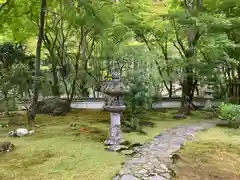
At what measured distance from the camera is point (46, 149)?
5.01 metres

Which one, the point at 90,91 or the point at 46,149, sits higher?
the point at 90,91

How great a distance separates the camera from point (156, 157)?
14.7 ft

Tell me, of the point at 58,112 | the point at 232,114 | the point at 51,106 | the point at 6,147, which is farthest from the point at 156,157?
the point at 51,106

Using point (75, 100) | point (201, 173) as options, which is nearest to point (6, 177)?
point (201, 173)

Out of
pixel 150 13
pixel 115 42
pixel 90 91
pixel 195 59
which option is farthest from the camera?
pixel 90 91

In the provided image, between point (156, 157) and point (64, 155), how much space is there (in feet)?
5.12

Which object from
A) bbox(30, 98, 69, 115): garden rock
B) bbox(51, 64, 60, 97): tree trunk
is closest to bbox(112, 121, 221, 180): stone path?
bbox(30, 98, 69, 115): garden rock

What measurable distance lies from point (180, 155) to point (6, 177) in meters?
2.72

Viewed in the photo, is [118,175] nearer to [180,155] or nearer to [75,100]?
[180,155]

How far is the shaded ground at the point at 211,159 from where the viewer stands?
3.81 meters

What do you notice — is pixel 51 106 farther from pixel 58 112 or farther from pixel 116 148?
pixel 116 148

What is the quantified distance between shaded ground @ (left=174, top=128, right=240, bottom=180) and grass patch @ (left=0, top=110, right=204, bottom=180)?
0.97 metres

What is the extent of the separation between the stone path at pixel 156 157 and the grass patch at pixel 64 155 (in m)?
0.20

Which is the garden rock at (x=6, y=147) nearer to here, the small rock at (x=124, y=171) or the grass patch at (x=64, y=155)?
the grass patch at (x=64, y=155)
